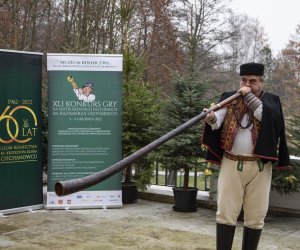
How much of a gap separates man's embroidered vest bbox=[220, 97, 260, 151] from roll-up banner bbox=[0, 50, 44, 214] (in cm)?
336

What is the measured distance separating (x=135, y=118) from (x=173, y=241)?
96.9 inches

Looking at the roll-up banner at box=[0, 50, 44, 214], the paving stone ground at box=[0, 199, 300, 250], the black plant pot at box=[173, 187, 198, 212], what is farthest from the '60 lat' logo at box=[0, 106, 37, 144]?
the black plant pot at box=[173, 187, 198, 212]

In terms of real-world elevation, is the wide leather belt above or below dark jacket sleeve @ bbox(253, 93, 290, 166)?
below

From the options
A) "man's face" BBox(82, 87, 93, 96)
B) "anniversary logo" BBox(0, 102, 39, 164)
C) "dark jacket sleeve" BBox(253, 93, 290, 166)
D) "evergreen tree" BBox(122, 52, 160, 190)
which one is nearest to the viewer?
"dark jacket sleeve" BBox(253, 93, 290, 166)

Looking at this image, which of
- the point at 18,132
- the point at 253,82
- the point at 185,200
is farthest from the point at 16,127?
the point at 253,82

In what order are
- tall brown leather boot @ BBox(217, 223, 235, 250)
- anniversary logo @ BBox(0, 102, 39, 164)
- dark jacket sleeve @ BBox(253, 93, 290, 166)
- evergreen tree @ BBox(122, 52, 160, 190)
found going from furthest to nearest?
evergreen tree @ BBox(122, 52, 160, 190), anniversary logo @ BBox(0, 102, 39, 164), tall brown leather boot @ BBox(217, 223, 235, 250), dark jacket sleeve @ BBox(253, 93, 290, 166)

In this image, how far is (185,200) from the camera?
625cm

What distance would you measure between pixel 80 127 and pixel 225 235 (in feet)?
10.9

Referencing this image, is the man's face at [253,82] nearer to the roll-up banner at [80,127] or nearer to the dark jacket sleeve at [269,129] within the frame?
the dark jacket sleeve at [269,129]

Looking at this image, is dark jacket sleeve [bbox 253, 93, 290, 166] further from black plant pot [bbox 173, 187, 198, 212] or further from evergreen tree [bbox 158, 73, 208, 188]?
black plant pot [bbox 173, 187, 198, 212]

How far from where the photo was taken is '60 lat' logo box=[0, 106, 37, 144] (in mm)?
5848

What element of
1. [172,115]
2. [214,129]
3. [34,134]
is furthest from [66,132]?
[214,129]

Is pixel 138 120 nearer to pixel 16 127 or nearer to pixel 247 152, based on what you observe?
pixel 16 127

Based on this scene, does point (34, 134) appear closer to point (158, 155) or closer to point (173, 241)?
point (158, 155)
